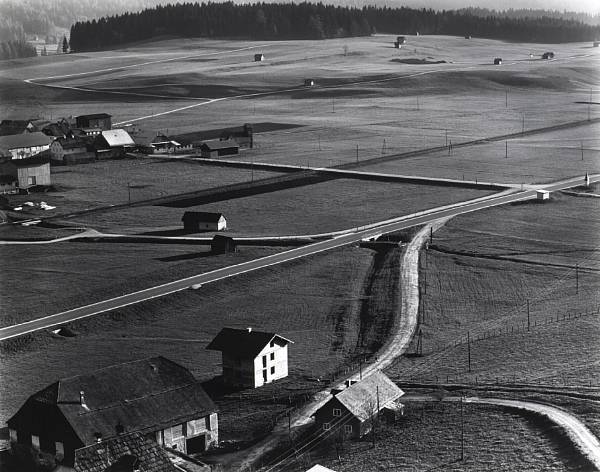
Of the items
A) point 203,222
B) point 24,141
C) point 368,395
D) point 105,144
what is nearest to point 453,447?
point 368,395

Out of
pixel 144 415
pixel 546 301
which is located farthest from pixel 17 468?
pixel 546 301

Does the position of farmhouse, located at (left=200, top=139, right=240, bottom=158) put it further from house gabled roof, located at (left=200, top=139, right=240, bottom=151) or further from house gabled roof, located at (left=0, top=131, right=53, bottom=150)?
house gabled roof, located at (left=0, top=131, right=53, bottom=150)

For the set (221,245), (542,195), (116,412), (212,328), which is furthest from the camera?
(542,195)

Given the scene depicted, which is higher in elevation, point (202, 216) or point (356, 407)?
point (202, 216)

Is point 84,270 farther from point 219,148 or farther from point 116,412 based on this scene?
point 219,148

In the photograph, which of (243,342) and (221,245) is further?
(221,245)

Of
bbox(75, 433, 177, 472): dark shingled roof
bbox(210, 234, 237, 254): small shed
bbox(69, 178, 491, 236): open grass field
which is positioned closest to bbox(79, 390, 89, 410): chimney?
bbox(75, 433, 177, 472): dark shingled roof

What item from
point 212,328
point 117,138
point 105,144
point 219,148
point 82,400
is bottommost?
point 212,328
